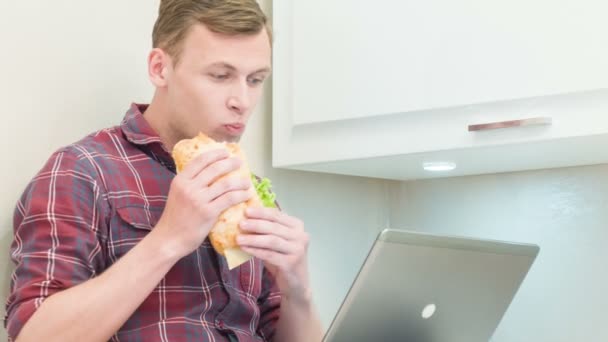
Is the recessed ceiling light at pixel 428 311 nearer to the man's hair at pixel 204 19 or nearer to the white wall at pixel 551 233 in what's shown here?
the man's hair at pixel 204 19

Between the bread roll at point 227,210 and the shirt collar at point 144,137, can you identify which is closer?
the bread roll at point 227,210

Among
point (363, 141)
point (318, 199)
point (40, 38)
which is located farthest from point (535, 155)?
point (40, 38)

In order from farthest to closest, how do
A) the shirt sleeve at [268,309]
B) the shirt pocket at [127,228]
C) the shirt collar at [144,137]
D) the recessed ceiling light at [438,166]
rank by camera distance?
the recessed ceiling light at [438,166]
the shirt sleeve at [268,309]
the shirt collar at [144,137]
the shirt pocket at [127,228]

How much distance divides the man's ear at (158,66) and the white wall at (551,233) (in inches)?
37.5

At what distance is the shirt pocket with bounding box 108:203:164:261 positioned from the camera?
1.21 m

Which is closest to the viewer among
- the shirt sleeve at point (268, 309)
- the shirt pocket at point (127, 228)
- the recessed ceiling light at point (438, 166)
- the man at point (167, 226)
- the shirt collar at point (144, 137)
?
the man at point (167, 226)

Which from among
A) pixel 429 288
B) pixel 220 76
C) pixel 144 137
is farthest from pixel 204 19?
pixel 429 288

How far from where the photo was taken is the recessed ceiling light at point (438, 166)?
1818 mm

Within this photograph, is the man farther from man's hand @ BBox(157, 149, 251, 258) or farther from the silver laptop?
the silver laptop

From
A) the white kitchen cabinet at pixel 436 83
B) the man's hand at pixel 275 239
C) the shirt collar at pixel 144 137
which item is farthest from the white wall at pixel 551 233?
the shirt collar at pixel 144 137

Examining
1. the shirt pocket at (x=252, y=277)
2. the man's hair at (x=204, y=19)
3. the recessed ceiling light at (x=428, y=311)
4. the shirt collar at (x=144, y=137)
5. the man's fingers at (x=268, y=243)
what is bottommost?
the recessed ceiling light at (x=428, y=311)

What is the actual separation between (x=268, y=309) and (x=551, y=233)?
77 cm

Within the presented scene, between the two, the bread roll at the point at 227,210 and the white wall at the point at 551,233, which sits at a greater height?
the bread roll at the point at 227,210

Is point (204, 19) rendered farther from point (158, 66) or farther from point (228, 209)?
point (228, 209)
